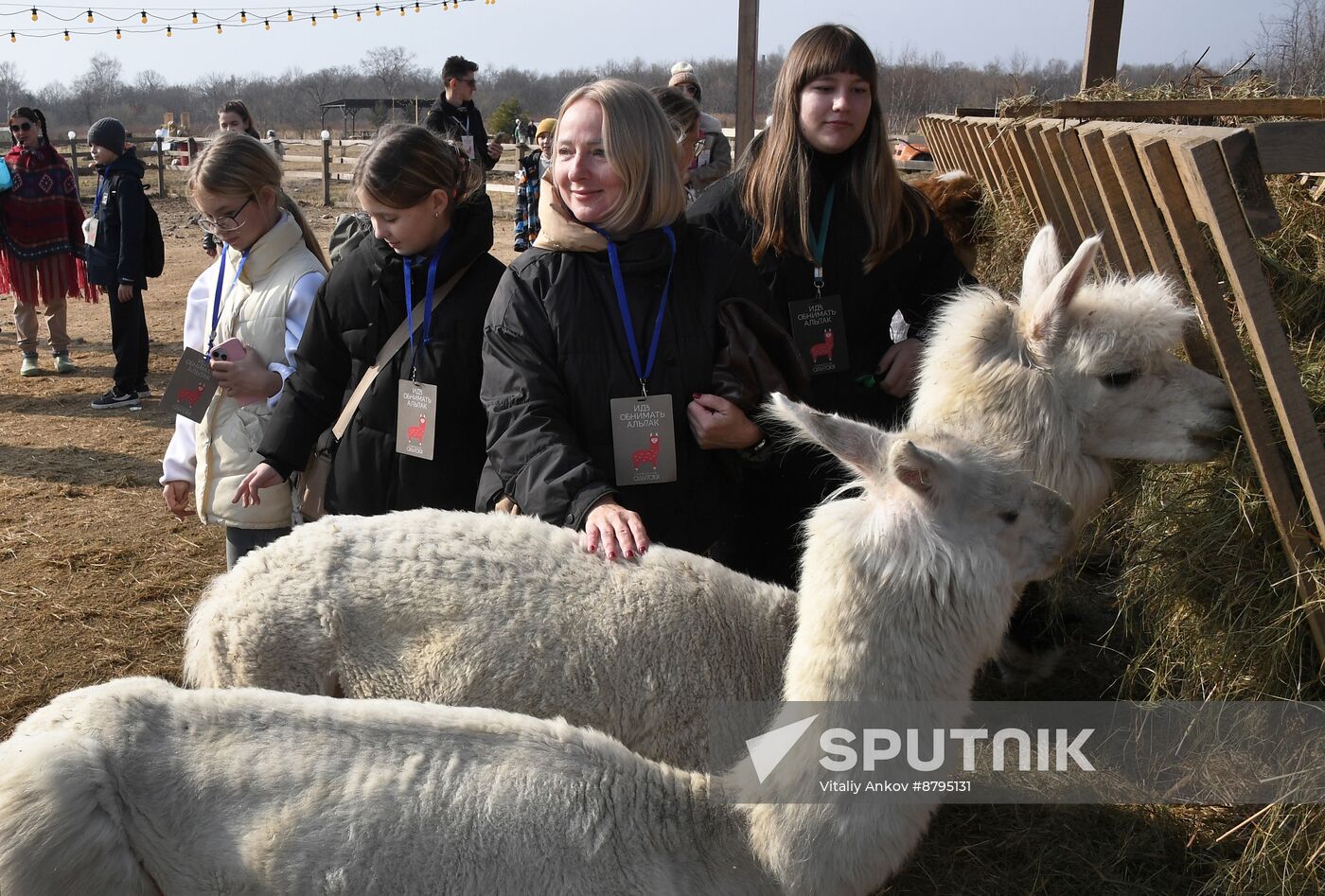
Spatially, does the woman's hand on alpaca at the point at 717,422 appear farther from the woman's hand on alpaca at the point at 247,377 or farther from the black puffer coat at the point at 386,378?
the woman's hand on alpaca at the point at 247,377

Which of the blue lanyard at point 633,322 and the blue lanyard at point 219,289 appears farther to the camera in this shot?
the blue lanyard at point 219,289

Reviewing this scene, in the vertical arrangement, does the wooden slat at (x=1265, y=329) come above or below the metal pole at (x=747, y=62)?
below

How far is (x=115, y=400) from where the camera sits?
969cm

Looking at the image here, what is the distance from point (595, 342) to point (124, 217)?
26.7 ft

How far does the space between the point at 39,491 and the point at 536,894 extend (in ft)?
22.2

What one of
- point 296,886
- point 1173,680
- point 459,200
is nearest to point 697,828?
point 296,886

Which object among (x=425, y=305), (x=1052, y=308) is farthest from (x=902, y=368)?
(x=425, y=305)

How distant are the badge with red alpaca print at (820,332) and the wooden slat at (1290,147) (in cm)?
142

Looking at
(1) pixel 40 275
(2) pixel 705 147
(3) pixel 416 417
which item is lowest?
(1) pixel 40 275

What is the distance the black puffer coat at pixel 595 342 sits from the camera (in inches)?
113

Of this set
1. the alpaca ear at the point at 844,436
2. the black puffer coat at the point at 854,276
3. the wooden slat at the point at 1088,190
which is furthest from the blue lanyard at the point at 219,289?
the wooden slat at the point at 1088,190

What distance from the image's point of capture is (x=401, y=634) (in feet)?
8.83

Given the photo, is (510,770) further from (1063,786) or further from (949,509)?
(1063,786)

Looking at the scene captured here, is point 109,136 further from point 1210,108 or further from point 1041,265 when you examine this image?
point 1041,265
